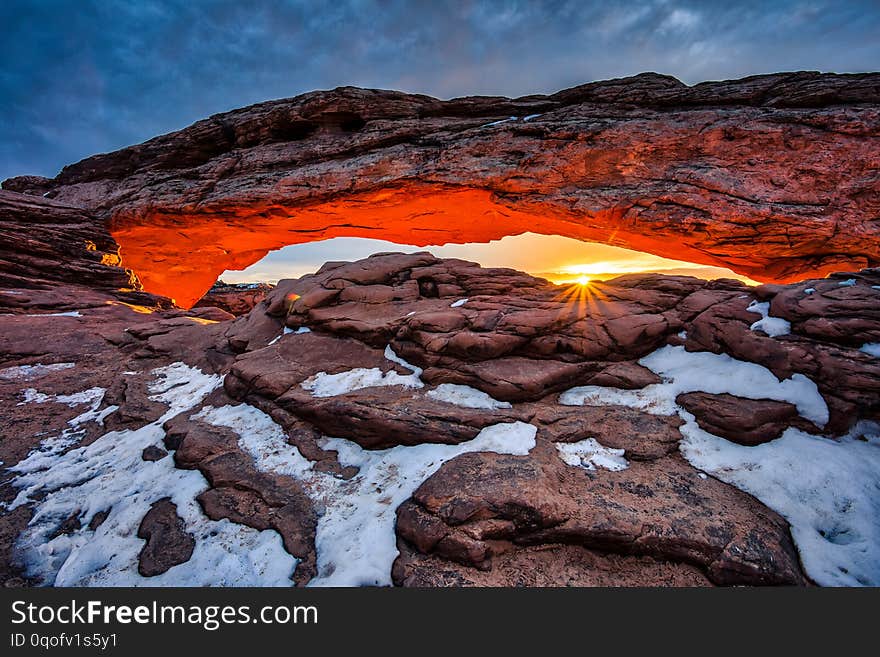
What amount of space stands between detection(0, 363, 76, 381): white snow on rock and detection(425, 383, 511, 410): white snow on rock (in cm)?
1141

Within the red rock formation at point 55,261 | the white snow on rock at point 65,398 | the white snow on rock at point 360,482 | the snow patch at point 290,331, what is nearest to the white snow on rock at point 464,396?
the white snow on rock at point 360,482

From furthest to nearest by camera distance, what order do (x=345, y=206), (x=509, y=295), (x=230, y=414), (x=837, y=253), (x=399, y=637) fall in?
(x=345, y=206) < (x=837, y=253) < (x=509, y=295) < (x=230, y=414) < (x=399, y=637)

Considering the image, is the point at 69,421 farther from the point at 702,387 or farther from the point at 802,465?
the point at 802,465

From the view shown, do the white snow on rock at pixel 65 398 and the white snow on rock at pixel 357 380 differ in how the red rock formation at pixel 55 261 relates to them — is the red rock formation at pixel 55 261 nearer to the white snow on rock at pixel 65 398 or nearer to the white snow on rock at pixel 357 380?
the white snow on rock at pixel 65 398

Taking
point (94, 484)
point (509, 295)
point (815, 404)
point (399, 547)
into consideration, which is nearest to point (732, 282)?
point (815, 404)

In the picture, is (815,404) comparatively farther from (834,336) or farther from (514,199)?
(514,199)

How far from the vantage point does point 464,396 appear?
7504 millimetres

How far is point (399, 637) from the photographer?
3.52 meters

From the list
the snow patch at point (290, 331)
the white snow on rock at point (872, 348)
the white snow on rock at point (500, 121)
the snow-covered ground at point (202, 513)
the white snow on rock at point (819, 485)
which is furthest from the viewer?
the white snow on rock at point (500, 121)

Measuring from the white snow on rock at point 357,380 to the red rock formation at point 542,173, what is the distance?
1225 centimetres

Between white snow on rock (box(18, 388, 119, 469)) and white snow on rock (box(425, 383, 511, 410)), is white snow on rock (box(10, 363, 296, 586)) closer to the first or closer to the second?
white snow on rock (box(18, 388, 119, 469))

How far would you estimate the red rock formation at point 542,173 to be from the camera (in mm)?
14422

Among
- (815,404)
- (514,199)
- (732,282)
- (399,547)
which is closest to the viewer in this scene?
(399,547)

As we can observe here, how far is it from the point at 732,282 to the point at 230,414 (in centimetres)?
1313
